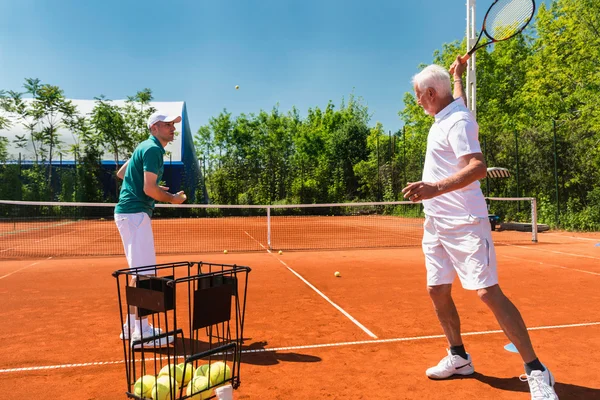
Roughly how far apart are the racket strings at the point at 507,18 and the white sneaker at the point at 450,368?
346cm

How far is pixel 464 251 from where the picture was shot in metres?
2.94

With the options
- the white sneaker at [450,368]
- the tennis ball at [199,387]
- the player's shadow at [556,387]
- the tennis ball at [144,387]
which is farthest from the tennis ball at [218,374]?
the player's shadow at [556,387]

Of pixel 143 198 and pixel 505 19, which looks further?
pixel 505 19

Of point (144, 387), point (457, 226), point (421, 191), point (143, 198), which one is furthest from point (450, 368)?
point (143, 198)

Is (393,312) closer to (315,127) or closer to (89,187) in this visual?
(89,187)

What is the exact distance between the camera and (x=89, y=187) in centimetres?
2898

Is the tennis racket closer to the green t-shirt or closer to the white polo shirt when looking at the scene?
the white polo shirt

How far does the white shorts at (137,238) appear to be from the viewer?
417 cm

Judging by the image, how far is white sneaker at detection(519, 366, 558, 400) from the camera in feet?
8.77

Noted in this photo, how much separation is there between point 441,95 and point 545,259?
26.2 ft

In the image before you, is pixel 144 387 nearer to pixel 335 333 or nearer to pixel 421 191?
pixel 421 191

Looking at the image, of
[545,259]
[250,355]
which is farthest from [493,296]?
[545,259]

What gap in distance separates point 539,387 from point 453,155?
151cm

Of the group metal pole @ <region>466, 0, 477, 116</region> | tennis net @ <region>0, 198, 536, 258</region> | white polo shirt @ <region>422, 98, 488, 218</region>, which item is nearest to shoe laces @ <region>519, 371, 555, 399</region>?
white polo shirt @ <region>422, 98, 488, 218</region>
